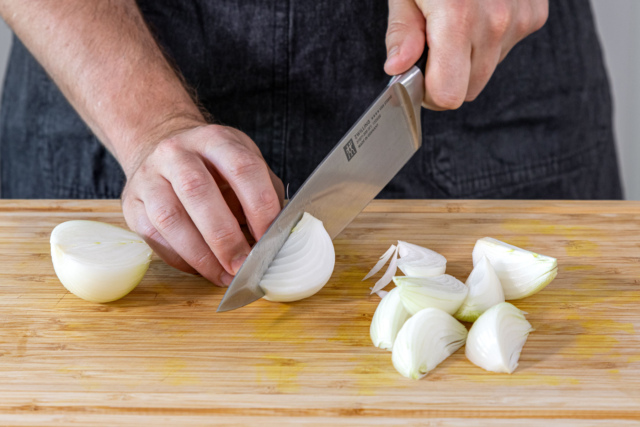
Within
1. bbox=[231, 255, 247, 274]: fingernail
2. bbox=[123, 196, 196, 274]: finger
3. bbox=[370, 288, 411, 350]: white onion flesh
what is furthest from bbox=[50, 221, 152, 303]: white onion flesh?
bbox=[370, 288, 411, 350]: white onion flesh

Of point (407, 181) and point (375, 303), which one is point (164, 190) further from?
point (407, 181)

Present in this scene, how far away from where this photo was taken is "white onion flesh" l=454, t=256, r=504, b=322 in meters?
0.90

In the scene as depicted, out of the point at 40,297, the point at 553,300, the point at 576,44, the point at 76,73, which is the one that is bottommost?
the point at 40,297

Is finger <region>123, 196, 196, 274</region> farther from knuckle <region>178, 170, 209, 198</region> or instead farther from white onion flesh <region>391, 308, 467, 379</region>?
white onion flesh <region>391, 308, 467, 379</region>

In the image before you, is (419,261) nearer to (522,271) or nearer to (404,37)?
(522,271)

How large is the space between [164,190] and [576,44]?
1.10 m

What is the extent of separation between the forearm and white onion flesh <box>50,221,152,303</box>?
228 millimetres

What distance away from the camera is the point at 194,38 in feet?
4.54

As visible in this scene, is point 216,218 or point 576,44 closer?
point 216,218

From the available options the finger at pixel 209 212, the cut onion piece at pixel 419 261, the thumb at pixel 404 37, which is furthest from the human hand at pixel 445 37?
the finger at pixel 209 212

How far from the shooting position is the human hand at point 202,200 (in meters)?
0.94

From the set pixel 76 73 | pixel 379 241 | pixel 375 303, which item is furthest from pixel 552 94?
pixel 76 73

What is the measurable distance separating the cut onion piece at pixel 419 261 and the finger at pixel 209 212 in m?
0.25

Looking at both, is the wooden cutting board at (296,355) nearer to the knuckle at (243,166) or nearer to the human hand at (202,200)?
the human hand at (202,200)
